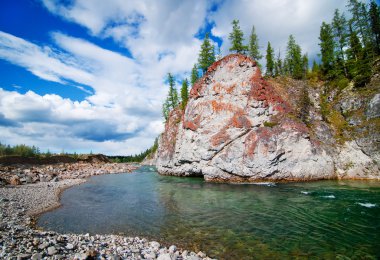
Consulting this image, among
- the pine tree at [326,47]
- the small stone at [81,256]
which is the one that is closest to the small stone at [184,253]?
the small stone at [81,256]

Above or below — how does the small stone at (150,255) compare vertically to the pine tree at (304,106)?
below

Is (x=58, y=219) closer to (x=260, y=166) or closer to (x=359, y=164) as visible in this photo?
(x=260, y=166)

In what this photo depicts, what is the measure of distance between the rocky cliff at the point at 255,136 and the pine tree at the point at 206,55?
52.6ft

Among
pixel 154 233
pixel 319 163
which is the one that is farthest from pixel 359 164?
pixel 154 233

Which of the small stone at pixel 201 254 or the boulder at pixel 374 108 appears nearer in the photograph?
the small stone at pixel 201 254

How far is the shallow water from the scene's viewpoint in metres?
9.90

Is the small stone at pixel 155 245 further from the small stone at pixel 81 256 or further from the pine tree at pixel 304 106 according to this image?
the pine tree at pixel 304 106

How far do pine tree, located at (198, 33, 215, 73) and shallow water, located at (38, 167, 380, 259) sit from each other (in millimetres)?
43238

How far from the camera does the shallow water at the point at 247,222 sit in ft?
32.5

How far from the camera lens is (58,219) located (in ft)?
48.6

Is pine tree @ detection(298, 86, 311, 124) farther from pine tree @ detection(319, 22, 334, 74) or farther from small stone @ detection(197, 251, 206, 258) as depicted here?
small stone @ detection(197, 251, 206, 258)

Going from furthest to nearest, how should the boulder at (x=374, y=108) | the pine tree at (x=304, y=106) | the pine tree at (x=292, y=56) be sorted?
1. the pine tree at (x=292, y=56)
2. the pine tree at (x=304, y=106)
3. the boulder at (x=374, y=108)

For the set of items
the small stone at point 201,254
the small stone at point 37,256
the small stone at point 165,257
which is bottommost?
the small stone at point 201,254

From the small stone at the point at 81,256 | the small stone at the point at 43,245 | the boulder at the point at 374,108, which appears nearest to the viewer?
the small stone at the point at 81,256
